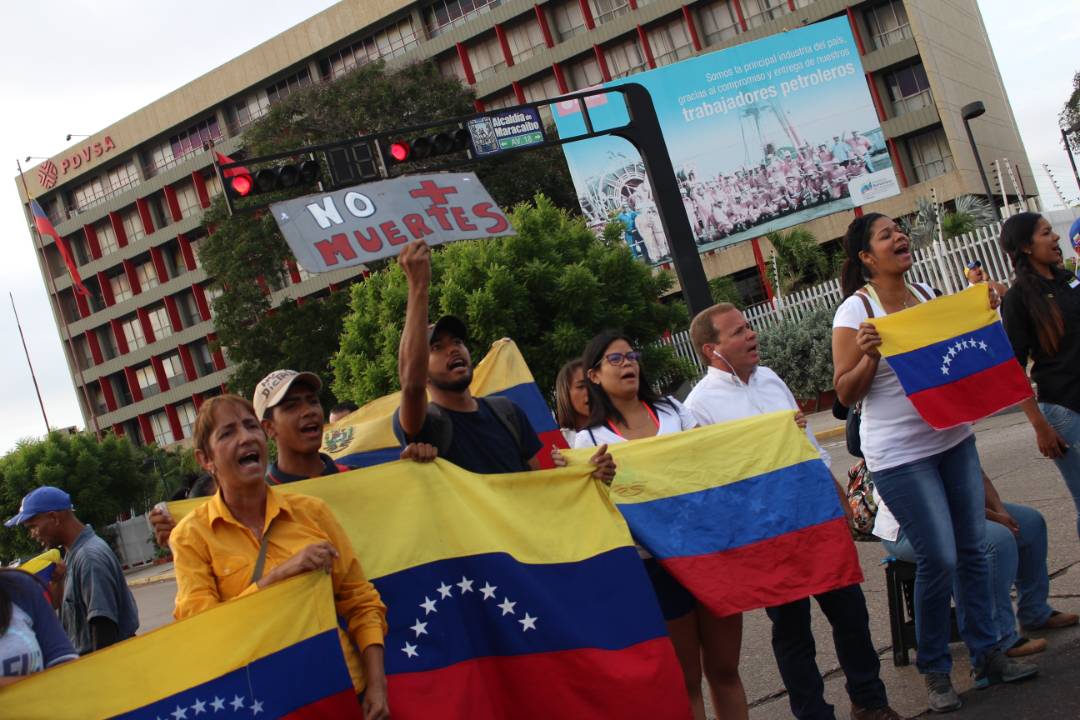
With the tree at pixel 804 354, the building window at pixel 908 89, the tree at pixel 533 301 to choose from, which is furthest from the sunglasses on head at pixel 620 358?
the building window at pixel 908 89

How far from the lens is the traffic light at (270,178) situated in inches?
546

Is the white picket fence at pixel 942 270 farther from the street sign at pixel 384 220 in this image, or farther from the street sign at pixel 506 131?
the street sign at pixel 384 220

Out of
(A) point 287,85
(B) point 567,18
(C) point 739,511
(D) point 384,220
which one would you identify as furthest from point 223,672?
(A) point 287,85

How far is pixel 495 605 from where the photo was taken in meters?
4.33

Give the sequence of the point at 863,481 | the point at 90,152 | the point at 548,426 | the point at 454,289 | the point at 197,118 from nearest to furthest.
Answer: the point at 863,481 < the point at 548,426 < the point at 454,289 < the point at 197,118 < the point at 90,152

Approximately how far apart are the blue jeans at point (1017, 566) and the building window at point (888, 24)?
133 ft

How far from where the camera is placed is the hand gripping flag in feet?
13.7

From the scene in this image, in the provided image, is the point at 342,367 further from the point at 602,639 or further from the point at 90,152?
the point at 90,152

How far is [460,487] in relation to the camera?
442 cm

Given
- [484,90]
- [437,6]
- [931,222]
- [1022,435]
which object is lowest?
[1022,435]

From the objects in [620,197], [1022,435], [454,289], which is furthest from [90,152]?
[1022,435]

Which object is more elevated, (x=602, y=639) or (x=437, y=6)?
(x=437, y=6)

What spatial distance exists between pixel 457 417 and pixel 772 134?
30.5m

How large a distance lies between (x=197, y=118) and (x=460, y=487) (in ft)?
196
